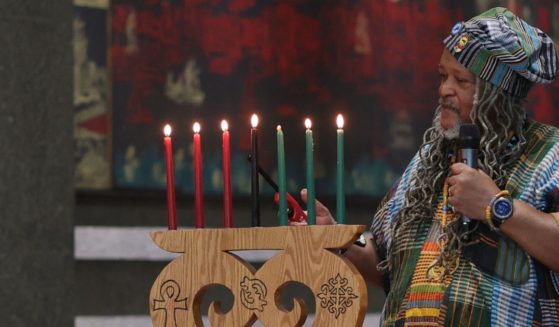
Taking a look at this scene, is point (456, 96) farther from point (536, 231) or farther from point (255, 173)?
point (255, 173)

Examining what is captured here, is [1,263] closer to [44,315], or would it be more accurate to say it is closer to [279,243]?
[44,315]

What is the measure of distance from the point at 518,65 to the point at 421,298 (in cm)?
63

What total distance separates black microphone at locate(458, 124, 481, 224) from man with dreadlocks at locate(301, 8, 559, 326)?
0.11 ft

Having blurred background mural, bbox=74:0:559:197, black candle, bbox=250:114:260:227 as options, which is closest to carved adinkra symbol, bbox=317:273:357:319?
black candle, bbox=250:114:260:227

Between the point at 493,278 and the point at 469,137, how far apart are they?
0.36 m

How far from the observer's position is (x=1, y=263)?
5711 millimetres

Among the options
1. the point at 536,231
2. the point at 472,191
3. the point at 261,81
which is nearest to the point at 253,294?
the point at 472,191

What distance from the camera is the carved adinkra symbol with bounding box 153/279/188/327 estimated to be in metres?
3.57

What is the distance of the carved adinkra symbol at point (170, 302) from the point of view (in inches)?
141

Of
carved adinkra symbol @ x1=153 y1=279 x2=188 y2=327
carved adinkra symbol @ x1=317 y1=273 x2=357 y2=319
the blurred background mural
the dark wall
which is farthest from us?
the blurred background mural

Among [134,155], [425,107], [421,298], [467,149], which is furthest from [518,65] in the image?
[425,107]

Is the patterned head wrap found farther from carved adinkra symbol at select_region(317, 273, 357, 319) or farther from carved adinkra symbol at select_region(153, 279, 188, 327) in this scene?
carved adinkra symbol at select_region(153, 279, 188, 327)

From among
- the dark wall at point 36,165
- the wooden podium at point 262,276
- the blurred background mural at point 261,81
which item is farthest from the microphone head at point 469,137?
the blurred background mural at point 261,81

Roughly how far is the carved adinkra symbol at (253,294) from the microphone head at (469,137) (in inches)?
23.1
